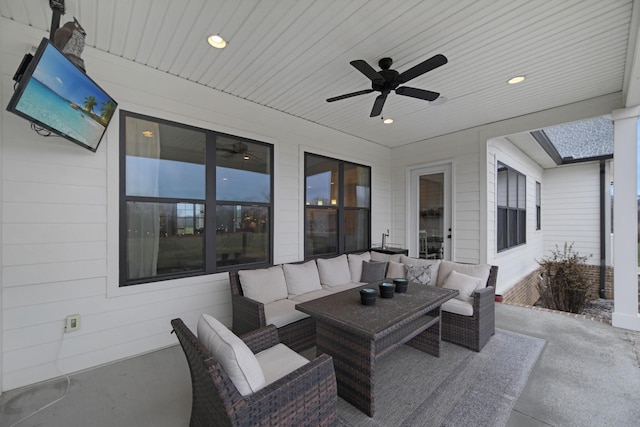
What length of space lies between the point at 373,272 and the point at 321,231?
48.5 inches

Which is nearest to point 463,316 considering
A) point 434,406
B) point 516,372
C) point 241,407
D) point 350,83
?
point 516,372

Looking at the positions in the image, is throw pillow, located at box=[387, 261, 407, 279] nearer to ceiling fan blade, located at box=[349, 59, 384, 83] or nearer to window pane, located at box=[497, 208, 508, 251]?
ceiling fan blade, located at box=[349, 59, 384, 83]

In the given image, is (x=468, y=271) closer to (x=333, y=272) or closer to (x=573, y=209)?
(x=333, y=272)

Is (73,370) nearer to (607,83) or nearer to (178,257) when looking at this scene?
(178,257)

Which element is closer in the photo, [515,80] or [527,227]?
[515,80]

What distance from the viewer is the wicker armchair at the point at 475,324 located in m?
2.78

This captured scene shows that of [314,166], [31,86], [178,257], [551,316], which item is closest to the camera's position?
[31,86]

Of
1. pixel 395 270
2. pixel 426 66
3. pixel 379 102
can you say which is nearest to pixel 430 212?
pixel 395 270

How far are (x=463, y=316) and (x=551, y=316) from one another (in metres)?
2.01

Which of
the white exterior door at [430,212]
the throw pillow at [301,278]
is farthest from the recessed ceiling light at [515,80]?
the throw pillow at [301,278]

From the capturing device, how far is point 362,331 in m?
1.85

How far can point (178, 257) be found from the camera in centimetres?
308

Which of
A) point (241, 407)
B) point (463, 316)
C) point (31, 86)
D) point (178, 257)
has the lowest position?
point (463, 316)

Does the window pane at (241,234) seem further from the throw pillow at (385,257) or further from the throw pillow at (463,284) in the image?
the throw pillow at (463,284)
